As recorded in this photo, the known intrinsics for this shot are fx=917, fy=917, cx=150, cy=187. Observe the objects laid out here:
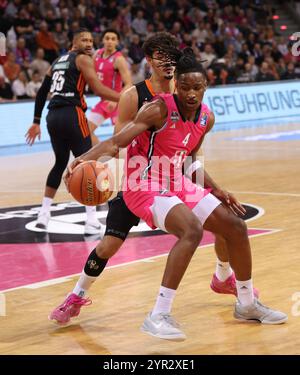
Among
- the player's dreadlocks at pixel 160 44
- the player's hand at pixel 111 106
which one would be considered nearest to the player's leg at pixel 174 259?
the player's dreadlocks at pixel 160 44

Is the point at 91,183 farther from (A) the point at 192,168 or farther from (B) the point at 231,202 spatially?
(B) the point at 231,202

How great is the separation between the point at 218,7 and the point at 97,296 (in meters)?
21.6

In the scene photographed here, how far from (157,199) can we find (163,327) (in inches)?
28.9

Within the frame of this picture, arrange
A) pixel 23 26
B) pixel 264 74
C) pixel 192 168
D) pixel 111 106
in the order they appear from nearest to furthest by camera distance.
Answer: pixel 192 168
pixel 111 106
pixel 23 26
pixel 264 74

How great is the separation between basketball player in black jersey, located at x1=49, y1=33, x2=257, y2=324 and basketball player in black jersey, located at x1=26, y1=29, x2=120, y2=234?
255 centimetres

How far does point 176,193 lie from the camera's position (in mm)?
5430

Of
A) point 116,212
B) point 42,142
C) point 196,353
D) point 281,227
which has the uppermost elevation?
point 116,212

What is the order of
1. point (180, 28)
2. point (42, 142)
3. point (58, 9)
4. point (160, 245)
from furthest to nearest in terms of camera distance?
point (180, 28), point (58, 9), point (42, 142), point (160, 245)

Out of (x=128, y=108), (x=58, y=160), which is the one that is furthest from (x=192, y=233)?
(x=58, y=160)

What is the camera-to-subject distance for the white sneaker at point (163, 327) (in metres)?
5.02

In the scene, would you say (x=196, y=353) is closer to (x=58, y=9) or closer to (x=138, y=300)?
(x=138, y=300)

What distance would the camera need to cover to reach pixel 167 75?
601 cm

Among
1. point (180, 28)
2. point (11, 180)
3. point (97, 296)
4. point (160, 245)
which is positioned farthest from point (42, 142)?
point (97, 296)

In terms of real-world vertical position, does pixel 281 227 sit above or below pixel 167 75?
below
